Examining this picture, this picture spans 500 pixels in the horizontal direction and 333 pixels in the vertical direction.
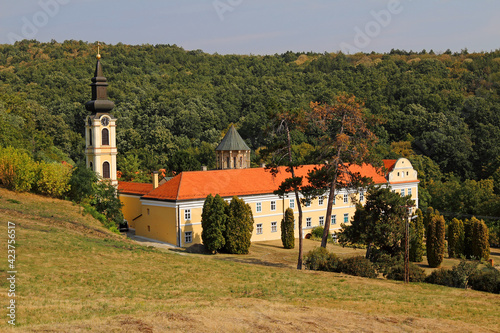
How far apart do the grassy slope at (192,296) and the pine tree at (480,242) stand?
1698 cm

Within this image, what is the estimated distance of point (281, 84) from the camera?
123m

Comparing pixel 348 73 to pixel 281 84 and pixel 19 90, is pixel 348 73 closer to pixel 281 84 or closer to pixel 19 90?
pixel 281 84

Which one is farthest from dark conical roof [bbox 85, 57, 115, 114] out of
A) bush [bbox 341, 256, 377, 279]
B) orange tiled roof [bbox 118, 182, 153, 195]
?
bush [bbox 341, 256, 377, 279]

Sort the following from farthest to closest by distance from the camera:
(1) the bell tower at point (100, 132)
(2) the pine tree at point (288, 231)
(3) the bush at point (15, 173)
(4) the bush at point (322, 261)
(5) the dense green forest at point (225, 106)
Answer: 1. (5) the dense green forest at point (225, 106)
2. (1) the bell tower at point (100, 132)
3. (2) the pine tree at point (288, 231)
4. (3) the bush at point (15, 173)
5. (4) the bush at point (322, 261)

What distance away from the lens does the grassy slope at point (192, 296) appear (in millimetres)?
18328

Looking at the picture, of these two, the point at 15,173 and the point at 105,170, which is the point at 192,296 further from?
the point at 105,170

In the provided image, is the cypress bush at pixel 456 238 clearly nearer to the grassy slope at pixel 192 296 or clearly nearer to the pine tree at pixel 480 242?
the pine tree at pixel 480 242

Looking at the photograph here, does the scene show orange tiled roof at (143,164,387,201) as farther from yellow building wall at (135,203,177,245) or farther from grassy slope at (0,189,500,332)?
grassy slope at (0,189,500,332)

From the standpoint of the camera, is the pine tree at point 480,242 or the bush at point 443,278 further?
the pine tree at point 480,242

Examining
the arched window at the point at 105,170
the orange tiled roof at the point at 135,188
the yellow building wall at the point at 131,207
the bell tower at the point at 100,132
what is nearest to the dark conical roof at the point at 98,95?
the bell tower at the point at 100,132

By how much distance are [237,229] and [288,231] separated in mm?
5609

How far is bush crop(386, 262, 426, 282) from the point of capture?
3234 centimetres

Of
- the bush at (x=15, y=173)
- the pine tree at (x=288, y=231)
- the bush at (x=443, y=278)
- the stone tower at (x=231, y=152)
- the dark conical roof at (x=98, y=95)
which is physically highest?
the dark conical roof at (x=98, y=95)

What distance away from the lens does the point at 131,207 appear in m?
54.6
